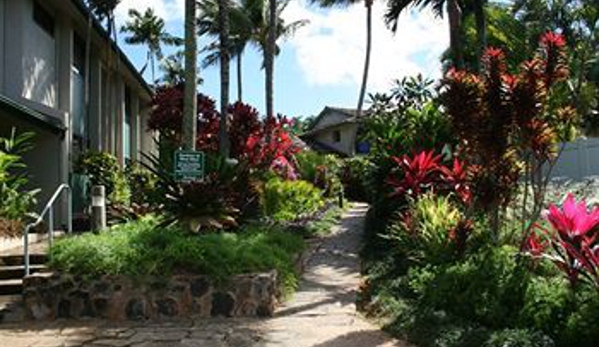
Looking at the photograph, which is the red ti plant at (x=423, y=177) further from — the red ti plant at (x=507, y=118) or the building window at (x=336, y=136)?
the building window at (x=336, y=136)

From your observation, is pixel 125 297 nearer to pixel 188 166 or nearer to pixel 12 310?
pixel 12 310

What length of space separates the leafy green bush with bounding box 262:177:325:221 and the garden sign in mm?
5277

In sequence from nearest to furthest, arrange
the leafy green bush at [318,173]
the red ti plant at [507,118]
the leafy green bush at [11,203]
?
1. the red ti plant at [507,118]
2. the leafy green bush at [11,203]
3. the leafy green bush at [318,173]

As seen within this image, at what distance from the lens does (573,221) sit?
7.04m

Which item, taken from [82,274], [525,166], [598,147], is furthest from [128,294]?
[598,147]

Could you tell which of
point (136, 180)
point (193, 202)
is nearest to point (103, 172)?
point (136, 180)

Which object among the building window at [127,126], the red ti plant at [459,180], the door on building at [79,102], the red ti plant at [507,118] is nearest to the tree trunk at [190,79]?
the red ti plant at [459,180]

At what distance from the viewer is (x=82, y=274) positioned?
28.5 ft

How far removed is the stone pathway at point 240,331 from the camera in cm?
746

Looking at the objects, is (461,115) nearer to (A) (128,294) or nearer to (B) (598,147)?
(A) (128,294)

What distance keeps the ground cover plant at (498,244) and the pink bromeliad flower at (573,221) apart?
1cm

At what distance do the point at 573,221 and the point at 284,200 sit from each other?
9646 millimetres

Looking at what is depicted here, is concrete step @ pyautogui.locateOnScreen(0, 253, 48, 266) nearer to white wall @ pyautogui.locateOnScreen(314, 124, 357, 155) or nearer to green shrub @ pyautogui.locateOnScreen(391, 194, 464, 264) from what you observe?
green shrub @ pyautogui.locateOnScreen(391, 194, 464, 264)

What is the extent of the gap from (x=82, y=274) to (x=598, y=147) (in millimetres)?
17405
